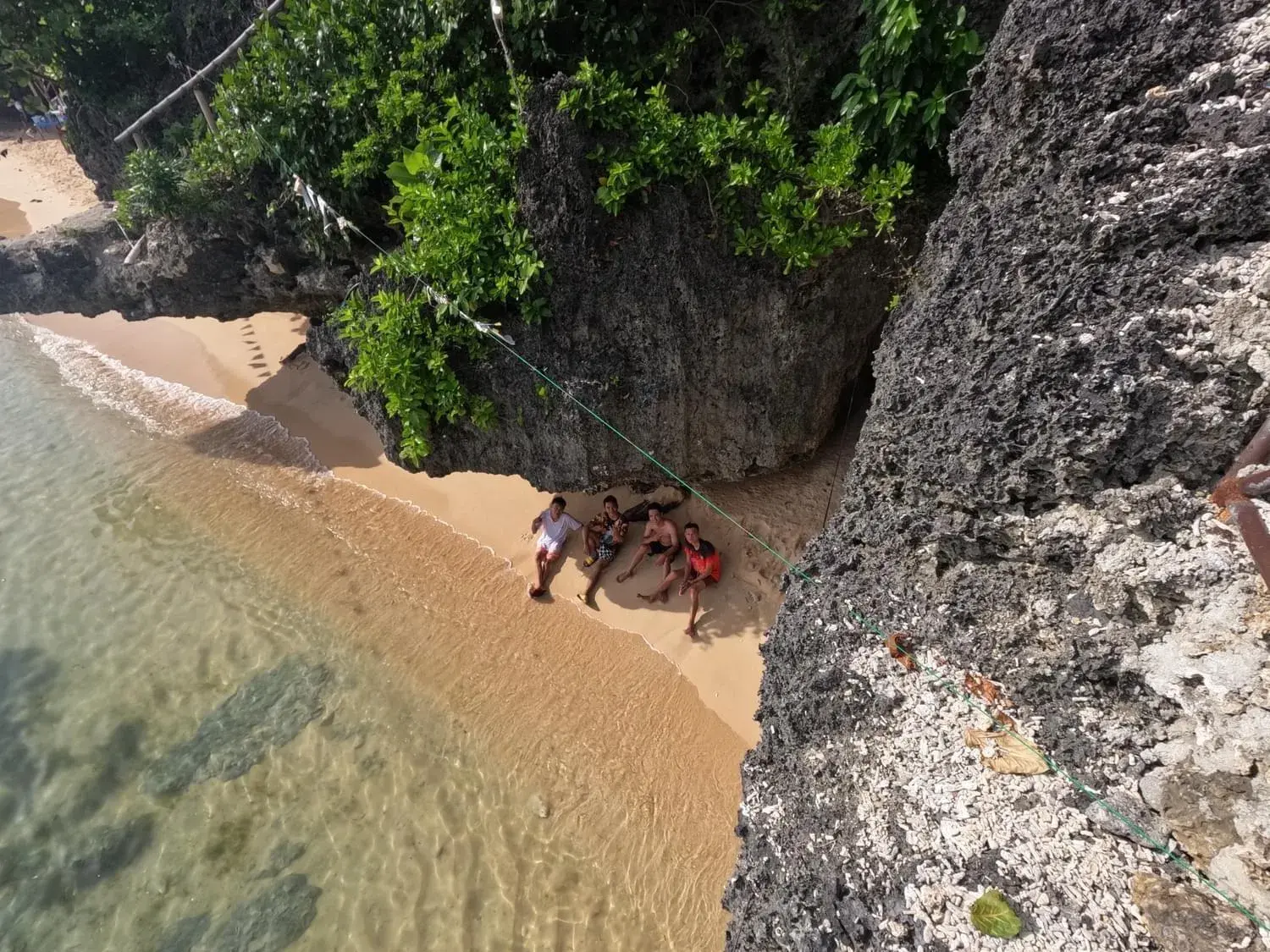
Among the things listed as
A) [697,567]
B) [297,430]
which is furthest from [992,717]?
[297,430]

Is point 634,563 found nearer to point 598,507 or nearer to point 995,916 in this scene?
point 598,507

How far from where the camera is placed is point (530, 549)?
282 inches

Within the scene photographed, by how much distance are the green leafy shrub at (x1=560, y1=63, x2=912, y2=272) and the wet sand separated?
7.37 feet

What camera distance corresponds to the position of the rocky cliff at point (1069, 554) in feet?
7.17

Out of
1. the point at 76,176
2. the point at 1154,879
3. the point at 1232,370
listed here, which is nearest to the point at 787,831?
the point at 1154,879

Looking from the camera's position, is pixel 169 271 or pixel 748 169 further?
pixel 169 271

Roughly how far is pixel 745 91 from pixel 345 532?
662 cm

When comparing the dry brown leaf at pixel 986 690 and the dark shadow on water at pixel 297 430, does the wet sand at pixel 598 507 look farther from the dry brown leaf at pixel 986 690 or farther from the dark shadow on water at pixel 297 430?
the dry brown leaf at pixel 986 690

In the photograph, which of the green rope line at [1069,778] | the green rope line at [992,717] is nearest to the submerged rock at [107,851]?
the green rope line at [992,717]

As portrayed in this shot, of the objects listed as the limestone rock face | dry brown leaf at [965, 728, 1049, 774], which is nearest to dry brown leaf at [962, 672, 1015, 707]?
dry brown leaf at [965, 728, 1049, 774]

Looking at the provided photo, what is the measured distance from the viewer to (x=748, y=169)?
426 cm

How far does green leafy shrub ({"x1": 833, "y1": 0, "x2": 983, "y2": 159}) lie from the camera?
3.77 metres

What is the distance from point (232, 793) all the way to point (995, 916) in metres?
6.52

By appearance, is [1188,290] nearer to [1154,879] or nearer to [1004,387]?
[1004,387]
